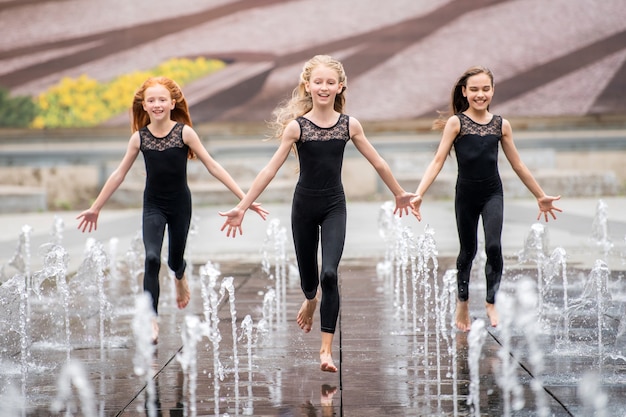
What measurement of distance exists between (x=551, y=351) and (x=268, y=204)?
1351 cm

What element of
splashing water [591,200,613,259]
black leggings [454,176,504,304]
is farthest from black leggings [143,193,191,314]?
splashing water [591,200,613,259]

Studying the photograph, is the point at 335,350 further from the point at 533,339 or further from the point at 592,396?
the point at 592,396

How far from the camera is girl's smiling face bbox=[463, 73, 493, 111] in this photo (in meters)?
6.43

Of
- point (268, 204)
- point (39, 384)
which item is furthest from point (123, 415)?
point (268, 204)

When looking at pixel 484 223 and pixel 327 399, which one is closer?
pixel 327 399

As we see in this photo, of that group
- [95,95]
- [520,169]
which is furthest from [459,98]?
[95,95]

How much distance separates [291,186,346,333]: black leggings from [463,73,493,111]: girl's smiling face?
1296mm

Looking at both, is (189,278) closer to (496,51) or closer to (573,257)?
(573,257)

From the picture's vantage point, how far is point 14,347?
6258 mm

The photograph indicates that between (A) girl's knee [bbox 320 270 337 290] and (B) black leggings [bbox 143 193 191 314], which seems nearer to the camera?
(A) girl's knee [bbox 320 270 337 290]

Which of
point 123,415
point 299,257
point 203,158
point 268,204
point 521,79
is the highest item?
point 521,79

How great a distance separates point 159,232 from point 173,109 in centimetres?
90

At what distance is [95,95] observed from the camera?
20.6m

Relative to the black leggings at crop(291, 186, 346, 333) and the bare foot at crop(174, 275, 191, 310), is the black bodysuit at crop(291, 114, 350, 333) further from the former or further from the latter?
the bare foot at crop(174, 275, 191, 310)
